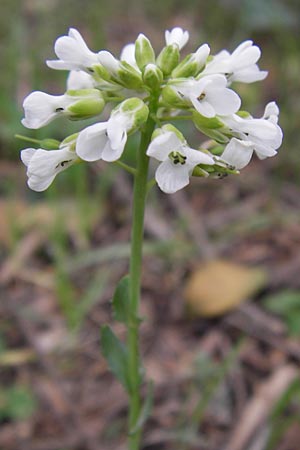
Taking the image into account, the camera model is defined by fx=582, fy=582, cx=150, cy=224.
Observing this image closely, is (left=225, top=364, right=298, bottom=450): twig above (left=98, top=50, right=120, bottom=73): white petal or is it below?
below

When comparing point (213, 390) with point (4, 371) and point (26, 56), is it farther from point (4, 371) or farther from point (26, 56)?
point (26, 56)

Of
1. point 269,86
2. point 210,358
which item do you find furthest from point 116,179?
point 269,86

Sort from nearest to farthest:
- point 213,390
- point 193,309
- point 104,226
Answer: point 213,390 < point 193,309 < point 104,226

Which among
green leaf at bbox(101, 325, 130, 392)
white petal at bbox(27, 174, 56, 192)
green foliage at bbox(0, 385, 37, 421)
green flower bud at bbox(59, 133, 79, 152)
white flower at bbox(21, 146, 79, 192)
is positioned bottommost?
green foliage at bbox(0, 385, 37, 421)

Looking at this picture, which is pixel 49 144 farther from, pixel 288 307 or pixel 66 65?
pixel 288 307

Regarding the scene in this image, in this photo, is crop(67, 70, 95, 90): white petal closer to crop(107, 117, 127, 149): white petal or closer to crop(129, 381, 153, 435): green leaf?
crop(107, 117, 127, 149): white petal

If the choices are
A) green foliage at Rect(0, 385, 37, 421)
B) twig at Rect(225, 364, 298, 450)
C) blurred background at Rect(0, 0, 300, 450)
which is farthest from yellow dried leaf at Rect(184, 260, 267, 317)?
green foliage at Rect(0, 385, 37, 421)
